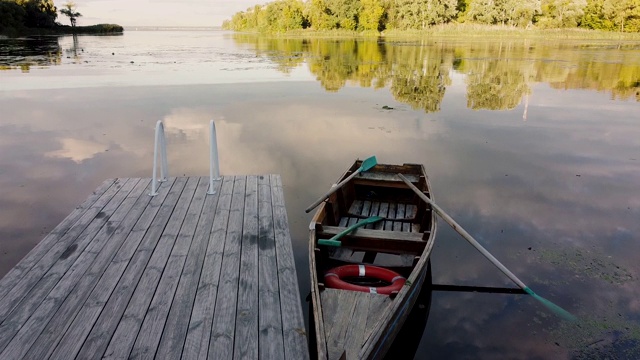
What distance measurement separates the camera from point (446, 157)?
9.62 meters

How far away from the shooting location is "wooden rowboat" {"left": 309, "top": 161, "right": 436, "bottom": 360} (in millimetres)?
3254

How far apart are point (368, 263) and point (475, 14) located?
67911 millimetres

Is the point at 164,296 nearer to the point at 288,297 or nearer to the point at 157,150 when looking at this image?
the point at 288,297

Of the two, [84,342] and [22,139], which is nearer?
[84,342]

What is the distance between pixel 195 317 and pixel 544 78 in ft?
73.1

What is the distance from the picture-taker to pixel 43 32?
70.7 metres

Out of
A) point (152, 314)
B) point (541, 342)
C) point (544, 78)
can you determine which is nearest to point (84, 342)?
point (152, 314)

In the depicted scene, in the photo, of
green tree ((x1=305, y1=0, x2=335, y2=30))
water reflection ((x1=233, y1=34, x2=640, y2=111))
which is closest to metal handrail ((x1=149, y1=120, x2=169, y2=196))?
water reflection ((x1=233, y1=34, x2=640, y2=111))

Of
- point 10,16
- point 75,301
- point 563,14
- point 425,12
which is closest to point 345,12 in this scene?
point 425,12

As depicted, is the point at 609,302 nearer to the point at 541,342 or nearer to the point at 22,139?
the point at 541,342

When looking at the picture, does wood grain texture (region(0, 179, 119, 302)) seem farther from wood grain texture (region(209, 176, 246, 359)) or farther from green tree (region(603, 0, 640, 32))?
green tree (region(603, 0, 640, 32))

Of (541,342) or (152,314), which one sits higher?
(152,314)

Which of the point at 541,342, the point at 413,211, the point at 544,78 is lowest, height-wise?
the point at 541,342

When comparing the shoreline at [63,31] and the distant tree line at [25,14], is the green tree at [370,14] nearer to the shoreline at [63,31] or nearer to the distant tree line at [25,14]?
the shoreline at [63,31]
